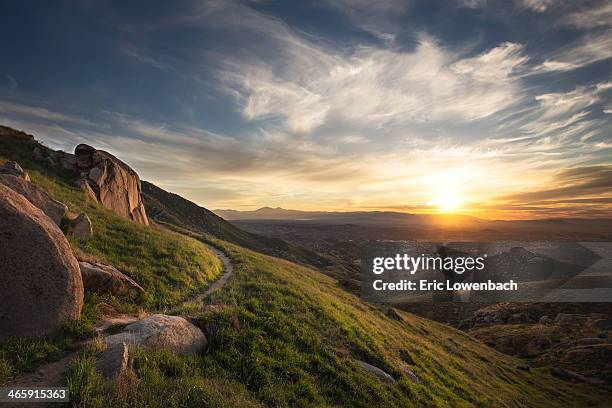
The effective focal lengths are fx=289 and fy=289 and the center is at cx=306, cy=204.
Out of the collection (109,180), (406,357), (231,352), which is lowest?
(406,357)

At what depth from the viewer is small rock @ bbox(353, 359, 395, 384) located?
1407 cm

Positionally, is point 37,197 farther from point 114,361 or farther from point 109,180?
point 109,180

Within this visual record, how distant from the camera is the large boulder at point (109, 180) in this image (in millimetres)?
33594

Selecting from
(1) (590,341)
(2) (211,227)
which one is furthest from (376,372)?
(2) (211,227)

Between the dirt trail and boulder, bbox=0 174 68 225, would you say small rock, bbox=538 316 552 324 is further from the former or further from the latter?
boulder, bbox=0 174 68 225

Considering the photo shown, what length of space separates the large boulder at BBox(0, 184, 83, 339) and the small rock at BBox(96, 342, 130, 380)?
95.1 inches

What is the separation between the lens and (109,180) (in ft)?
118

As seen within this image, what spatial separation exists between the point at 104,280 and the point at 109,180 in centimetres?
2882

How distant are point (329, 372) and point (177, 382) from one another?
22.6 feet

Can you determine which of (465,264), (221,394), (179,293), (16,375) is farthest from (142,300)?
(465,264)

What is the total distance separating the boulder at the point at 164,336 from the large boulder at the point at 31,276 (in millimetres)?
1845

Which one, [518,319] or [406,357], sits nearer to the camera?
[406,357]

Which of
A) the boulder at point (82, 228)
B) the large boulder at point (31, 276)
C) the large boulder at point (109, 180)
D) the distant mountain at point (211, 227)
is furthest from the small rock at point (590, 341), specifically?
the distant mountain at point (211, 227)

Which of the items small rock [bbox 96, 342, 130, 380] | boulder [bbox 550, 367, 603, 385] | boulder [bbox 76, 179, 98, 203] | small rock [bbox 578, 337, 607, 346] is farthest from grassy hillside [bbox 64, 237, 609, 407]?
small rock [bbox 578, 337, 607, 346]
